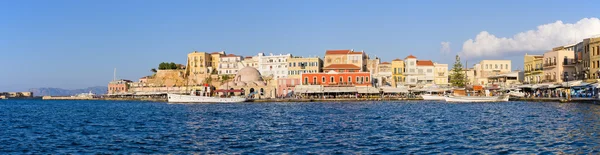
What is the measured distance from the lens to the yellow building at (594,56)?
6178 cm

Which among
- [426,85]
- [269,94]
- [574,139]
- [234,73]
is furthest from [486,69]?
[574,139]

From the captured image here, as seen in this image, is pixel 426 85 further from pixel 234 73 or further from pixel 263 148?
pixel 263 148

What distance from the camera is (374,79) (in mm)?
95625

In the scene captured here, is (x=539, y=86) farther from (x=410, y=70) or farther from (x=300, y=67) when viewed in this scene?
(x=300, y=67)

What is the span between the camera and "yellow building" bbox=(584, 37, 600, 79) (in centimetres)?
6178

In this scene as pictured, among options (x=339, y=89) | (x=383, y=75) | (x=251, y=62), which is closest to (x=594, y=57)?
(x=339, y=89)

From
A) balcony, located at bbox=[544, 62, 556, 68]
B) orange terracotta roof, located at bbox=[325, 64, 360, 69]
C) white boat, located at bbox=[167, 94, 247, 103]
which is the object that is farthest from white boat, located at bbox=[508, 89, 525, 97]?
white boat, located at bbox=[167, 94, 247, 103]

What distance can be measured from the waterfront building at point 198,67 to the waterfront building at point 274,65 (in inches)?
646

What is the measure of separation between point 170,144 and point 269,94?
7224 centimetres

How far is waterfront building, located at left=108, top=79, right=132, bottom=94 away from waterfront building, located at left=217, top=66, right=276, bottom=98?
43245 mm

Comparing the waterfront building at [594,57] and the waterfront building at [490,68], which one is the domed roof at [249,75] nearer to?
the waterfront building at [490,68]

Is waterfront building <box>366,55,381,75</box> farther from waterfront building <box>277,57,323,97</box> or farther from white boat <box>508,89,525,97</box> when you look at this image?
white boat <box>508,89,525,97</box>

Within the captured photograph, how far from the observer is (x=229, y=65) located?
4668 inches

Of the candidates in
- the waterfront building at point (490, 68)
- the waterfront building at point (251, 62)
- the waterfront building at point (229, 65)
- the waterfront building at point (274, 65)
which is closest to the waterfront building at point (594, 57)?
the waterfront building at point (490, 68)
